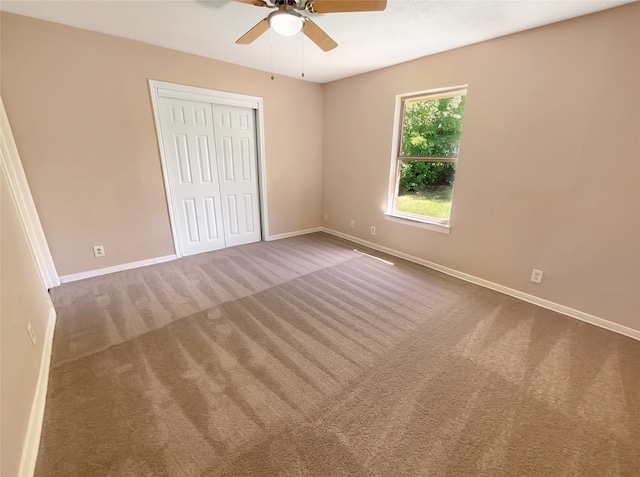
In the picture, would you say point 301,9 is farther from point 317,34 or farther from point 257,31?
point 257,31

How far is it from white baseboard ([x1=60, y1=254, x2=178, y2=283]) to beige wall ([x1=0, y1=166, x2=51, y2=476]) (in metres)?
0.92

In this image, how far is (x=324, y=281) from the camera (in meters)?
3.04

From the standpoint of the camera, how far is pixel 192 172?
351 centimetres

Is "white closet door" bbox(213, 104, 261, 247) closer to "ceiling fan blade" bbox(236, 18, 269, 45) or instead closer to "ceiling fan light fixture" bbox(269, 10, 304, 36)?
"ceiling fan blade" bbox(236, 18, 269, 45)

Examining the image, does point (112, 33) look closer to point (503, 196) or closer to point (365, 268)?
point (365, 268)

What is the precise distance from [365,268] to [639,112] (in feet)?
8.59

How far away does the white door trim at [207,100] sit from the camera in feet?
10.0

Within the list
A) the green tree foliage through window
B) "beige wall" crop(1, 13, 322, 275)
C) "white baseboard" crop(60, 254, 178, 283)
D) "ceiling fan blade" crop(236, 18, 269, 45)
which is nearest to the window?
the green tree foliage through window

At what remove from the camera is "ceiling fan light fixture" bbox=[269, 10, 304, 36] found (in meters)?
1.73

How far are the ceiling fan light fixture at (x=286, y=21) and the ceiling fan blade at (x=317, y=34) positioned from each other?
0.07 m

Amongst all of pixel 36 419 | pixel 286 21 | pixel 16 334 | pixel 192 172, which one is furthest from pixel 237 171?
pixel 36 419

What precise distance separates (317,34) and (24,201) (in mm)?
2975

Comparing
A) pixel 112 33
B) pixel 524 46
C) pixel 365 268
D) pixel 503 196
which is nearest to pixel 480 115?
pixel 524 46

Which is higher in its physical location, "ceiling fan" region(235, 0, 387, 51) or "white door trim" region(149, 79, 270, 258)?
"ceiling fan" region(235, 0, 387, 51)
